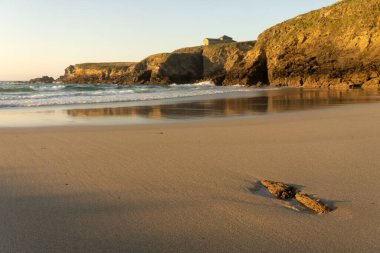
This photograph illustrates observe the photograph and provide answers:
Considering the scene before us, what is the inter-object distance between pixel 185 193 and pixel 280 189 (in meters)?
0.89

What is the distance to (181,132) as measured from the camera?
672 centimetres

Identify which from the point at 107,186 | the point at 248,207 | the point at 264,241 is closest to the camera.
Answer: the point at 264,241

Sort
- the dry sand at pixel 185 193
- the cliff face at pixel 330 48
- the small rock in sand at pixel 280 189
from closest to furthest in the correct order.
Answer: the dry sand at pixel 185 193, the small rock in sand at pixel 280 189, the cliff face at pixel 330 48

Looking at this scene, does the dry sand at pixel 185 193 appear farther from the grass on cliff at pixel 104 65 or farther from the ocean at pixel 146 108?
the grass on cliff at pixel 104 65

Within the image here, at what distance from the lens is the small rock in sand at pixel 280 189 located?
3.07m

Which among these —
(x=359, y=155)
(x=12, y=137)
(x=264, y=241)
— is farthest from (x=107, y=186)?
(x=12, y=137)

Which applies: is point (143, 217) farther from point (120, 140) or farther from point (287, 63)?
point (287, 63)

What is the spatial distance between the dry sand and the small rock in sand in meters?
0.15

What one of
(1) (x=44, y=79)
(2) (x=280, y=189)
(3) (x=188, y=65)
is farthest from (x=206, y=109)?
(1) (x=44, y=79)

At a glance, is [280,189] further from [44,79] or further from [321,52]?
[44,79]

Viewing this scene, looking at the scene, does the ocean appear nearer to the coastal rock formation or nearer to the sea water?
the sea water

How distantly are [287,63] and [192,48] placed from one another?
140 ft

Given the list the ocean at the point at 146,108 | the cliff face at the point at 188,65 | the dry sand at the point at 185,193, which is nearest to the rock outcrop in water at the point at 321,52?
the ocean at the point at 146,108

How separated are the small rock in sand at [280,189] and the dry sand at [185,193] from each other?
0.15m
